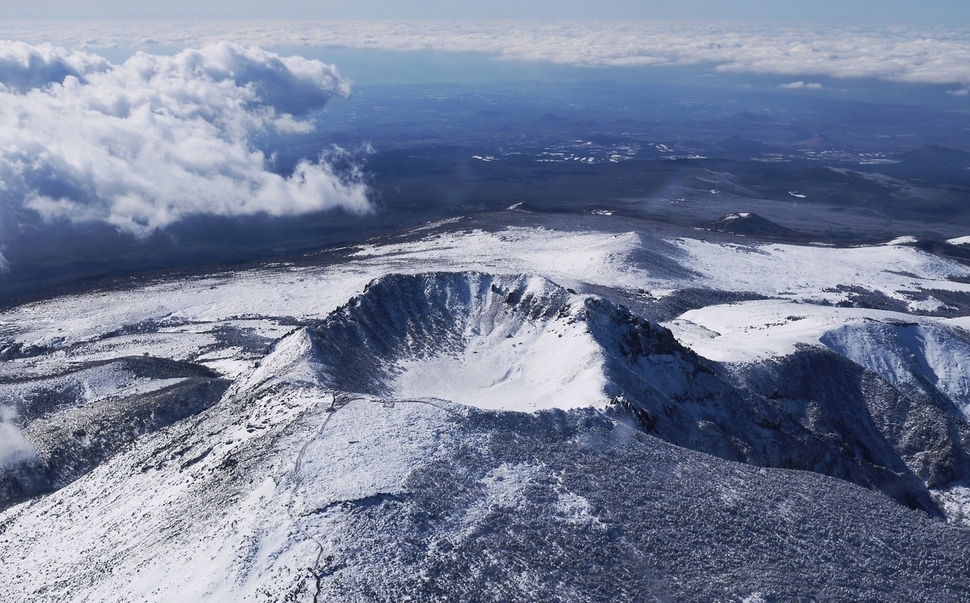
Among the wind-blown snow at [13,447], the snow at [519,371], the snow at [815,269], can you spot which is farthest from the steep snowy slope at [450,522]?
the snow at [815,269]

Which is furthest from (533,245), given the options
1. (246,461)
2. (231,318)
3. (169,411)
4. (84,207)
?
(84,207)

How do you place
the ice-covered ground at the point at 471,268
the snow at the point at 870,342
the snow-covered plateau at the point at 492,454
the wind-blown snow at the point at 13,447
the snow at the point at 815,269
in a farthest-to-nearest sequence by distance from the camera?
the snow at the point at 815,269 → the ice-covered ground at the point at 471,268 → the snow at the point at 870,342 → the wind-blown snow at the point at 13,447 → the snow-covered plateau at the point at 492,454

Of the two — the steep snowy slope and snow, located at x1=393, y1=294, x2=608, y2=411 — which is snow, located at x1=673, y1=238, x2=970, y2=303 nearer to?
snow, located at x1=393, y1=294, x2=608, y2=411

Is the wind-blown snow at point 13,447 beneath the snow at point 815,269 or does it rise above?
above

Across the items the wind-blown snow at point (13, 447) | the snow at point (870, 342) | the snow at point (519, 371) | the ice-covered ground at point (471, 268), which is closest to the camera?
the snow at point (519, 371)

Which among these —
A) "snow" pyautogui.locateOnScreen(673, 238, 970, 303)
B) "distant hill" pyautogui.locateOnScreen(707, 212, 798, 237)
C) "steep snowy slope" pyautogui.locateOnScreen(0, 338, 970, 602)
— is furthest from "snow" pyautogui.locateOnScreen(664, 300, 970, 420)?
"distant hill" pyautogui.locateOnScreen(707, 212, 798, 237)

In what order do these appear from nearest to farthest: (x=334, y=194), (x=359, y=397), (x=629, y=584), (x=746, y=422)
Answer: (x=629, y=584), (x=359, y=397), (x=746, y=422), (x=334, y=194)

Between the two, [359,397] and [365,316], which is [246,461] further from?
[365,316]

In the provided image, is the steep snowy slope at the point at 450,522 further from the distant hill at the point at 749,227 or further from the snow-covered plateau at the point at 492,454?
the distant hill at the point at 749,227
